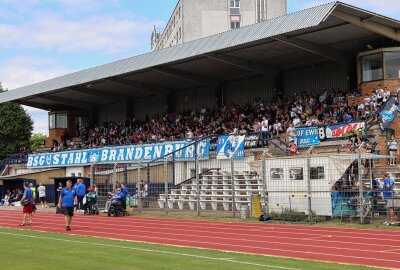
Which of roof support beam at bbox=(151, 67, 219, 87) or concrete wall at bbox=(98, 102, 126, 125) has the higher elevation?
roof support beam at bbox=(151, 67, 219, 87)

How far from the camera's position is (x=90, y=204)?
102ft

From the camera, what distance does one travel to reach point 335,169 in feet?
75.4

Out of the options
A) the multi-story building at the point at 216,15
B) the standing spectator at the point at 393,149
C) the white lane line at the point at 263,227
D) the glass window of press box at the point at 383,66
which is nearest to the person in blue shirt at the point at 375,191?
the white lane line at the point at 263,227

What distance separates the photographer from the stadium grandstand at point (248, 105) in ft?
92.8

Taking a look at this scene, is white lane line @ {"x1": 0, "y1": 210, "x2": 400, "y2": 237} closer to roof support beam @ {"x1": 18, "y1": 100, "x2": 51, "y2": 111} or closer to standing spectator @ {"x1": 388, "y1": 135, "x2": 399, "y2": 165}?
standing spectator @ {"x1": 388, "y1": 135, "x2": 399, "y2": 165}

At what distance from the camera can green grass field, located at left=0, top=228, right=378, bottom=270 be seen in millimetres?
11859

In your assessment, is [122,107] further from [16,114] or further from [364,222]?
[364,222]

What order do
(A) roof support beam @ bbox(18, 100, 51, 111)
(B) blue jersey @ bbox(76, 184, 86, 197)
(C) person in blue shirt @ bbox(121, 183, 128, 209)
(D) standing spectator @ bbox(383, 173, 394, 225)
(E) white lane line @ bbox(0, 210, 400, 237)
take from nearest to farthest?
(E) white lane line @ bbox(0, 210, 400, 237)
(D) standing spectator @ bbox(383, 173, 394, 225)
(C) person in blue shirt @ bbox(121, 183, 128, 209)
(B) blue jersey @ bbox(76, 184, 86, 197)
(A) roof support beam @ bbox(18, 100, 51, 111)

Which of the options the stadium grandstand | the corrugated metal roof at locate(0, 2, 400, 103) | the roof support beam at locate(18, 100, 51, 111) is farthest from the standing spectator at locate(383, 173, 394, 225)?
the roof support beam at locate(18, 100, 51, 111)

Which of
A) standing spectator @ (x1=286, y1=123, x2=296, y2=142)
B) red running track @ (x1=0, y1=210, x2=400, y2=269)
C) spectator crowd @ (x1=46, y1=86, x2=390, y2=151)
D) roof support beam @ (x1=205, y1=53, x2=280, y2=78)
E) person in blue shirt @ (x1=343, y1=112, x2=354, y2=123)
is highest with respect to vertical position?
roof support beam @ (x1=205, y1=53, x2=280, y2=78)

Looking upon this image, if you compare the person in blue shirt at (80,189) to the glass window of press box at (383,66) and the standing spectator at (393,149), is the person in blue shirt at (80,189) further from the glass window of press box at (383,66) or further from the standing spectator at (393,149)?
the glass window of press box at (383,66)

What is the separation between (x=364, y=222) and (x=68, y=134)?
43339mm

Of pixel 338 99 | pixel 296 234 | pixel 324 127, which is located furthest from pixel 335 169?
pixel 338 99

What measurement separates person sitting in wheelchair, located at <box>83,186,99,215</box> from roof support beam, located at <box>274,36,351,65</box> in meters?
12.2
